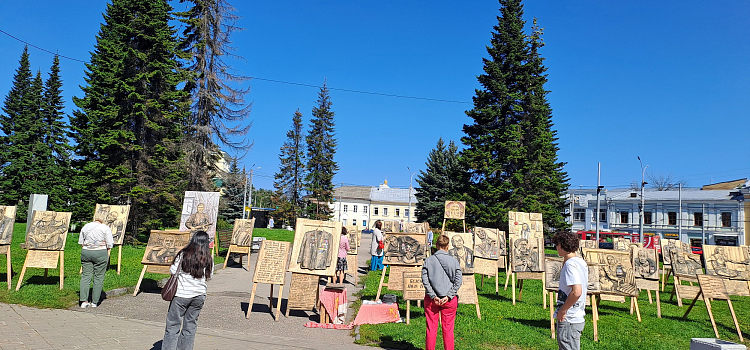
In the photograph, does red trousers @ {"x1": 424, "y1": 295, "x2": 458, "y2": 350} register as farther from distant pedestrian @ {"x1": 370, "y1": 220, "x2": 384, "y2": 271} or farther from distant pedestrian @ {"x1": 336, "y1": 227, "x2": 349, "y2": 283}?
distant pedestrian @ {"x1": 370, "y1": 220, "x2": 384, "y2": 271}

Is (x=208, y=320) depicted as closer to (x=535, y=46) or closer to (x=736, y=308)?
(x=736, y=308)

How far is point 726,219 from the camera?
62.5 m

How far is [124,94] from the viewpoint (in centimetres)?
2458

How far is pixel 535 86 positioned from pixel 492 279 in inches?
969

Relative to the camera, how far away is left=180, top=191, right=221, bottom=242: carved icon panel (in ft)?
50.0

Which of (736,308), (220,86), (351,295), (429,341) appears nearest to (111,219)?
(351,295)

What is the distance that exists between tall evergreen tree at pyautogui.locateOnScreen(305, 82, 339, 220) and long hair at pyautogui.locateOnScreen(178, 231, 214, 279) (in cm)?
5376

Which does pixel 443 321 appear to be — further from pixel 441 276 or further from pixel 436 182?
pixel 436 182

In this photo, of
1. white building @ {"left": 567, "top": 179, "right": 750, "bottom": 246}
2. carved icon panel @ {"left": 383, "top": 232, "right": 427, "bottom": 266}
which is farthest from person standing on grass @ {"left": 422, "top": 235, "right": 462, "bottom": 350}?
white building @ {"left": 567, "top": 179, "right": 750, "bottom": 246}

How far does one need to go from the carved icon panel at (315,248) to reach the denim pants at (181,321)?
154 inches

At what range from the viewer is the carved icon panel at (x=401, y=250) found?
11.3 metres

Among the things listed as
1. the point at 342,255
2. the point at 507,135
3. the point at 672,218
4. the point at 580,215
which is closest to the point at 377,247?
the point at 342,255

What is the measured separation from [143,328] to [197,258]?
331 centimetres

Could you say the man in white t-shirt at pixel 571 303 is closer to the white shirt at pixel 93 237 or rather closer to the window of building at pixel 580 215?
the white shirt at pixel 93 237
